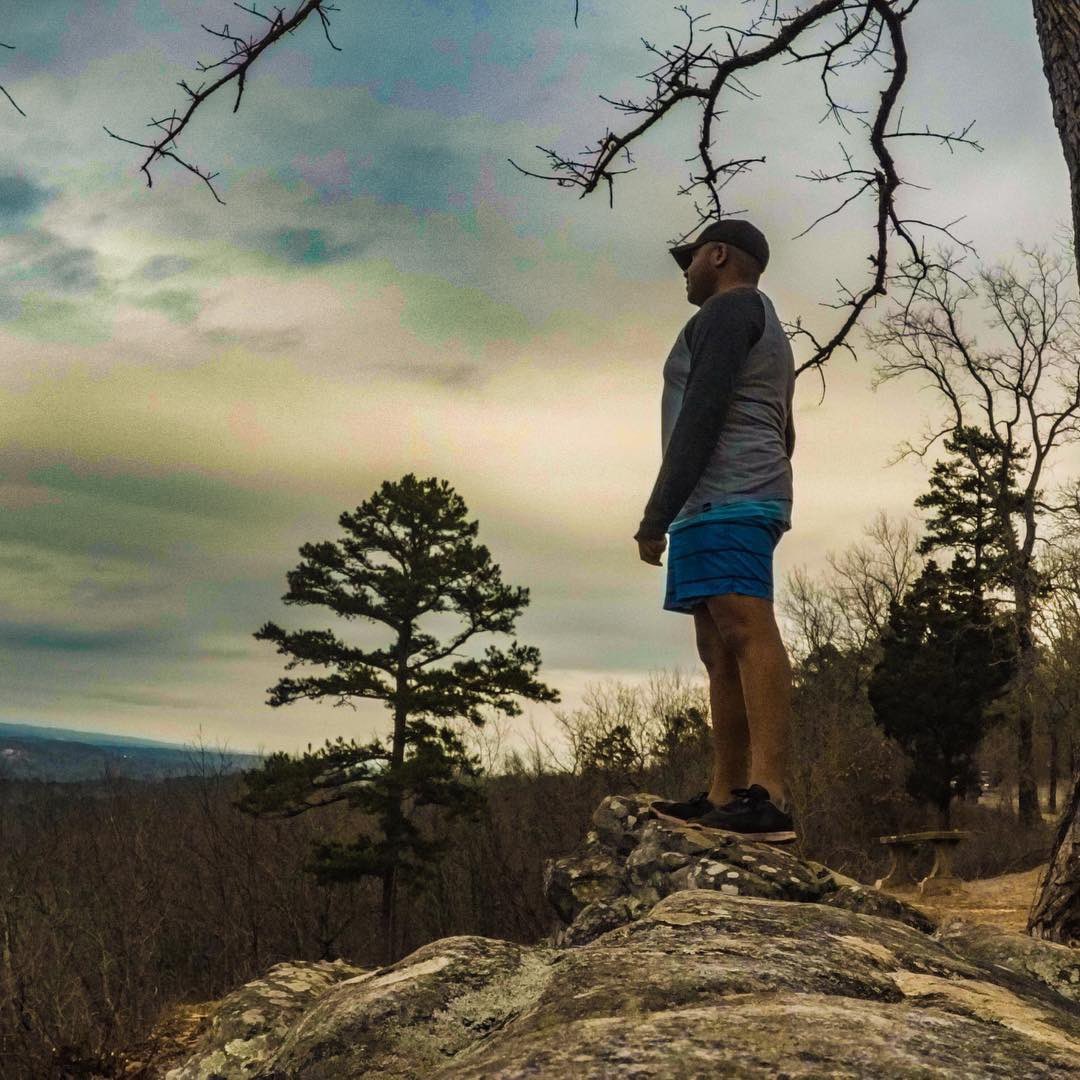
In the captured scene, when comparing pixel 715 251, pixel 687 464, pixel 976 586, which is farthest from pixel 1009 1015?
pixel 976 586

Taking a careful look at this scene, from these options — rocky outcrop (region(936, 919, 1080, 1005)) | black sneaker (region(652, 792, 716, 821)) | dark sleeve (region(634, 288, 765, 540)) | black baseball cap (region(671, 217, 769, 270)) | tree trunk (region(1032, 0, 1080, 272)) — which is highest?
tree trunk (region(1032, 0, 1080, 272))

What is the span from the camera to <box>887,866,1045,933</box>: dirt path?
14.8 meters

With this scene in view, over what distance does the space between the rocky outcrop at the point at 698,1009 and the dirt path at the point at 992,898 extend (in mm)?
12361

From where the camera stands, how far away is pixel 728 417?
13.7ft

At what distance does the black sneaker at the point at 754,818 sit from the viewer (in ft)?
13.4

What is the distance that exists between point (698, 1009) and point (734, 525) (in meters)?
2.55

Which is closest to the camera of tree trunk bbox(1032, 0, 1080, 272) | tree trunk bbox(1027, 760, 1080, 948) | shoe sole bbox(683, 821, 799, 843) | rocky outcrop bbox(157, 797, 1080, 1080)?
rocky outcrop bbox(157, 797, 1080, 1080)

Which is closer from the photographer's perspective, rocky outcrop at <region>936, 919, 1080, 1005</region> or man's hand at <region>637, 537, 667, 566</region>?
rocky outcrop at <region>936, 919, 1080, 1005</region>

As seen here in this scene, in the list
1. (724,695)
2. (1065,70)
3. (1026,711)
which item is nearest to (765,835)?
(724,695)

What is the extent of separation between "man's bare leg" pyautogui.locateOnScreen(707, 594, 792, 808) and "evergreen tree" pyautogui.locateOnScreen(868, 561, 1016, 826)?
26.3m

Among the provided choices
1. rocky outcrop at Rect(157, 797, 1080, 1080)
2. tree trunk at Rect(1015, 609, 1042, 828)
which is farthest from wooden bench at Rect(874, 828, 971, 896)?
rocky outcrop at Rect(157, 797, 1080, 1080)

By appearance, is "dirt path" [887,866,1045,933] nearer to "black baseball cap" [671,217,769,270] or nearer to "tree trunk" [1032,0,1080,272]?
"tree trunk" [1032,0,1080,272]

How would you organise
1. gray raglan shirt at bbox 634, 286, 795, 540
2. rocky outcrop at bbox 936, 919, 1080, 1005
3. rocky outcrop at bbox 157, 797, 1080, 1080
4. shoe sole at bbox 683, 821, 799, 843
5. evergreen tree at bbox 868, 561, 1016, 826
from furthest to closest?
evergreen tree at bbox 868, 561, 1016, 826 → shoe sole at bbox 683, 821, 799, 843 → gray raglan shirt at bbox 634, 286, 795, 540 → rocky outcrop at bbox 936, 919, 1080, 1005 → rocky outcrop at bbox 157, 797, 1080, 1080

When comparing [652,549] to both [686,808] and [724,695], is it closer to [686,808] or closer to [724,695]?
[724,695]
